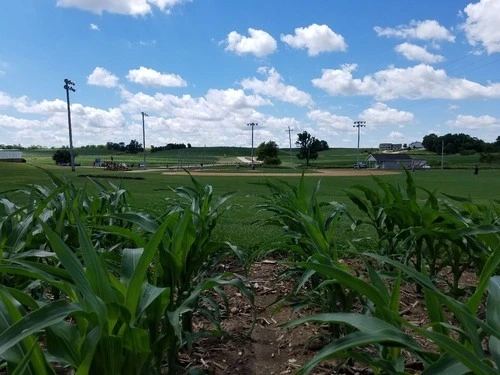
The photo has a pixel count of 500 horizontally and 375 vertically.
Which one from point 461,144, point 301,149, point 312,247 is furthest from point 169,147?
point 312,247

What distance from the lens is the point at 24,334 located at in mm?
993

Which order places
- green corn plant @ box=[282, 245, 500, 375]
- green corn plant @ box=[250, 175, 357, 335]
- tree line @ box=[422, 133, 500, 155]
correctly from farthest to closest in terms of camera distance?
tree line @ box=[422, 133, 500, 155] < green corn plant @ box=[250, 175, 357, 335] < green corn plant @ box=[282, 245, 500, 375]

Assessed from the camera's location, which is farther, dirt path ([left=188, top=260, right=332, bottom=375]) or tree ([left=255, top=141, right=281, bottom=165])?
tree ([left=255, top=141, right=281, bottom=165])

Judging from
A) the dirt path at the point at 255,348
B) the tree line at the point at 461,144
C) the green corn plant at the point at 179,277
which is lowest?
the dirt path at the point at 255,348

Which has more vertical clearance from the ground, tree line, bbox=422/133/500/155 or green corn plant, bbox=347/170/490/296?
tree line, bbox=422/133/500/155

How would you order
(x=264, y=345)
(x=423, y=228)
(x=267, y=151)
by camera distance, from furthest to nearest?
(x=267, y=151) → (x=264, y=345) → (x=423, y=228)

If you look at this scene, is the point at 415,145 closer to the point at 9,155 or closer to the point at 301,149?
the point at 301,149

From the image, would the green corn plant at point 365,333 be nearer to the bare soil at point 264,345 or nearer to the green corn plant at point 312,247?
the green corn plant at point 312,247

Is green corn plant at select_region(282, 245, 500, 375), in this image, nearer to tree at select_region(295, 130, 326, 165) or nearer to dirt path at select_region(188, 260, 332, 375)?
dirt path at select_region(188, 260, 332, 375)

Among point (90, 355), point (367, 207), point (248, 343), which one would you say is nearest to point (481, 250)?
point (367, 207)

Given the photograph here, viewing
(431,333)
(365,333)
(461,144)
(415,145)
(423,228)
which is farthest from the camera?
(415,145)

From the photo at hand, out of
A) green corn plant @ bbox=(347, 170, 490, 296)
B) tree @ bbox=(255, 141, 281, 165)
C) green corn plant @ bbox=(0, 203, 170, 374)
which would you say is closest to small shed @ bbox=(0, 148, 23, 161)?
tree @ bbox=(255, 141, 281, 165)

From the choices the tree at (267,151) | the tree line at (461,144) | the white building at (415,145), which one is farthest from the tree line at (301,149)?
the white building at (415,145)

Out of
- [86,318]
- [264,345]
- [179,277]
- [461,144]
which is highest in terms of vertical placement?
[461,144]
